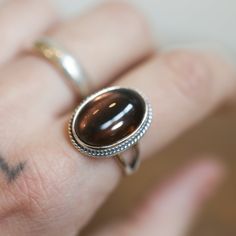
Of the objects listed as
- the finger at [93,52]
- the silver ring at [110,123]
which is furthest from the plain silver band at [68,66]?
the silver ring at [110,123]

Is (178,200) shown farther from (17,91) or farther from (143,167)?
(17,91)

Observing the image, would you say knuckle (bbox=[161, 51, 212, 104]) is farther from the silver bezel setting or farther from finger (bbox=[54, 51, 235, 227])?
the silver bezel setting

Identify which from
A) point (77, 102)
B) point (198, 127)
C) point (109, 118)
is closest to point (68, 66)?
point (77, 102)

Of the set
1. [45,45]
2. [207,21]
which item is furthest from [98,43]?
[207,21]

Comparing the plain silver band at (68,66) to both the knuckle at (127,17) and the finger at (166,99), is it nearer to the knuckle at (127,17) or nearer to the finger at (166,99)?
the finger at (166,99)

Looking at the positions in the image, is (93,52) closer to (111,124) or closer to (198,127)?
(111,124)

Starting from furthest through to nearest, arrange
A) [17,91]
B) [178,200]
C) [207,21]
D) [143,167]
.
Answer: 1. [207,21]
2. [143,167]
3. [178,200]
4. [17,91]
